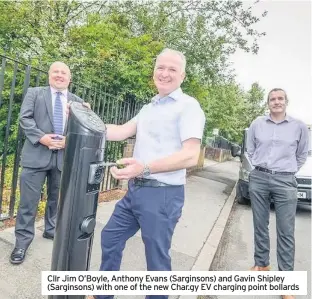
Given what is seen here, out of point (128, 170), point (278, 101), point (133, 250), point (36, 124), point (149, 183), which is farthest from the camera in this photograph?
point (133, 250)

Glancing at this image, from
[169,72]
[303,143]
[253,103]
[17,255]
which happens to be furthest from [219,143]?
[169,72]

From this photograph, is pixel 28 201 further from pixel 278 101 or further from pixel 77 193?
pixel 278 101

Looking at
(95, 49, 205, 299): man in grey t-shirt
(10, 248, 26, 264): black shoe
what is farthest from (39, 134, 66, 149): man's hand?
(95, 49, 205, 299): man in grey t-shirt

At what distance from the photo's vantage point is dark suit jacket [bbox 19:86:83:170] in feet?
10.4

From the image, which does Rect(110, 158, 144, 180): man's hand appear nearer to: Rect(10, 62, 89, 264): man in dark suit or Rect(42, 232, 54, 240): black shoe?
Rect(10, 62, 89, 264): man in dark suit

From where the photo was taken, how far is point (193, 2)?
1098cm

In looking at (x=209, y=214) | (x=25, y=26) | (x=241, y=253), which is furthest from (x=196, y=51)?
(x=241, y=253)

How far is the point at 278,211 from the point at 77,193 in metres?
2.54

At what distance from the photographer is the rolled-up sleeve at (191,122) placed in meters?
1.92

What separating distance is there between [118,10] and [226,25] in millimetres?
3567

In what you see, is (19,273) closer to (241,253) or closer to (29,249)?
(29,249)

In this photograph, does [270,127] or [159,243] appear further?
[270,127]

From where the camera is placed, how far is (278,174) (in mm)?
3414
